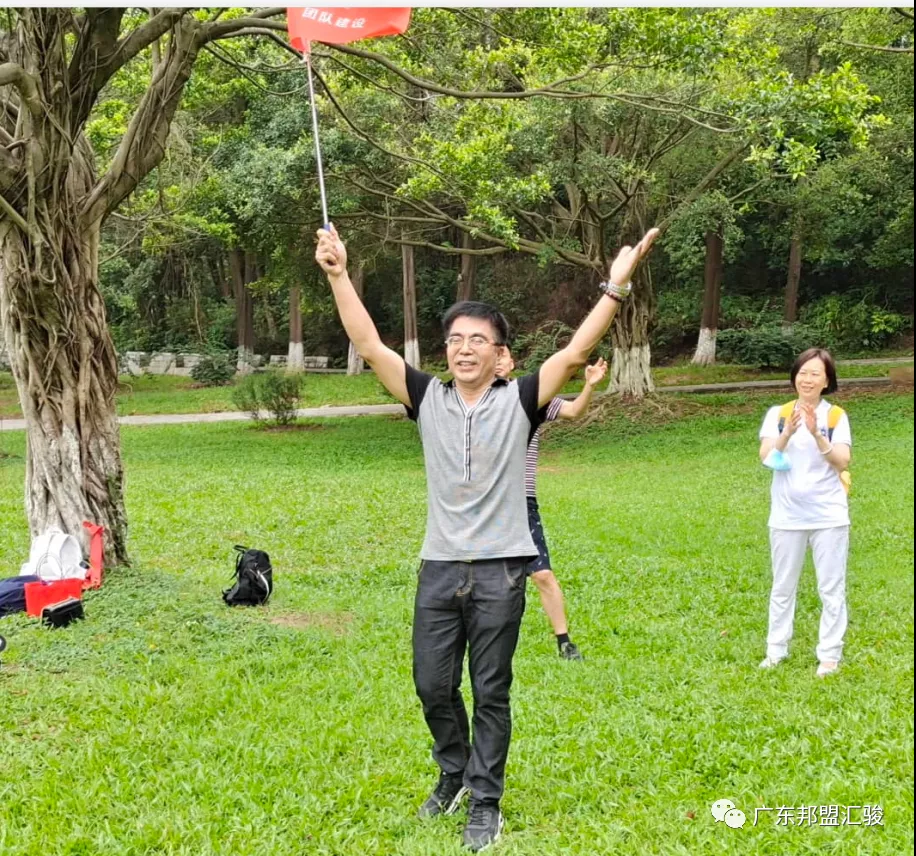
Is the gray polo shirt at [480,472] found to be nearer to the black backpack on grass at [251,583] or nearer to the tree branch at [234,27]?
the black backpack on grass at [251,583]

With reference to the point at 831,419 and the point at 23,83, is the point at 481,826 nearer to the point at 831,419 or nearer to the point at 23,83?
the point at 831,419

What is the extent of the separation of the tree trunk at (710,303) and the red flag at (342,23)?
21.1 m

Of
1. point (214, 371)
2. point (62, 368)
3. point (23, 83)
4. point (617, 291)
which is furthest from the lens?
point (214, 371)

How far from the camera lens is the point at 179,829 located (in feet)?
10.8

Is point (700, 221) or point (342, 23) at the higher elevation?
point (700, 221)

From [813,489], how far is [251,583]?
3.42m

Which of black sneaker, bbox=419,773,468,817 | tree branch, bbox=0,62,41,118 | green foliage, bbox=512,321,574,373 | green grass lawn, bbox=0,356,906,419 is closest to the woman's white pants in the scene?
black sneaker, bbox=419,773,468,817

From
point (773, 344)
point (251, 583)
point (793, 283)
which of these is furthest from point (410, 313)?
point (251, 583)

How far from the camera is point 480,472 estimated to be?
301 centimetres

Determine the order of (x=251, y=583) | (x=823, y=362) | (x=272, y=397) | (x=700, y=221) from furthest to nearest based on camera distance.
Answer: (x=272, y=397) → (x=700, y=221) → (x=251, y=583) → (x=823, y=362)

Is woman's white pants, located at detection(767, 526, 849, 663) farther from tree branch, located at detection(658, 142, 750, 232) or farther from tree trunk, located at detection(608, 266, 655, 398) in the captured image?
tree trunk, located at detection(608, 266, 655, 398)

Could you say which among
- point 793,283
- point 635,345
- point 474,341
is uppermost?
point 793,283

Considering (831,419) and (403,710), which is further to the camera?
(831,419)

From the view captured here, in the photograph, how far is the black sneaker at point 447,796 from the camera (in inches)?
130
